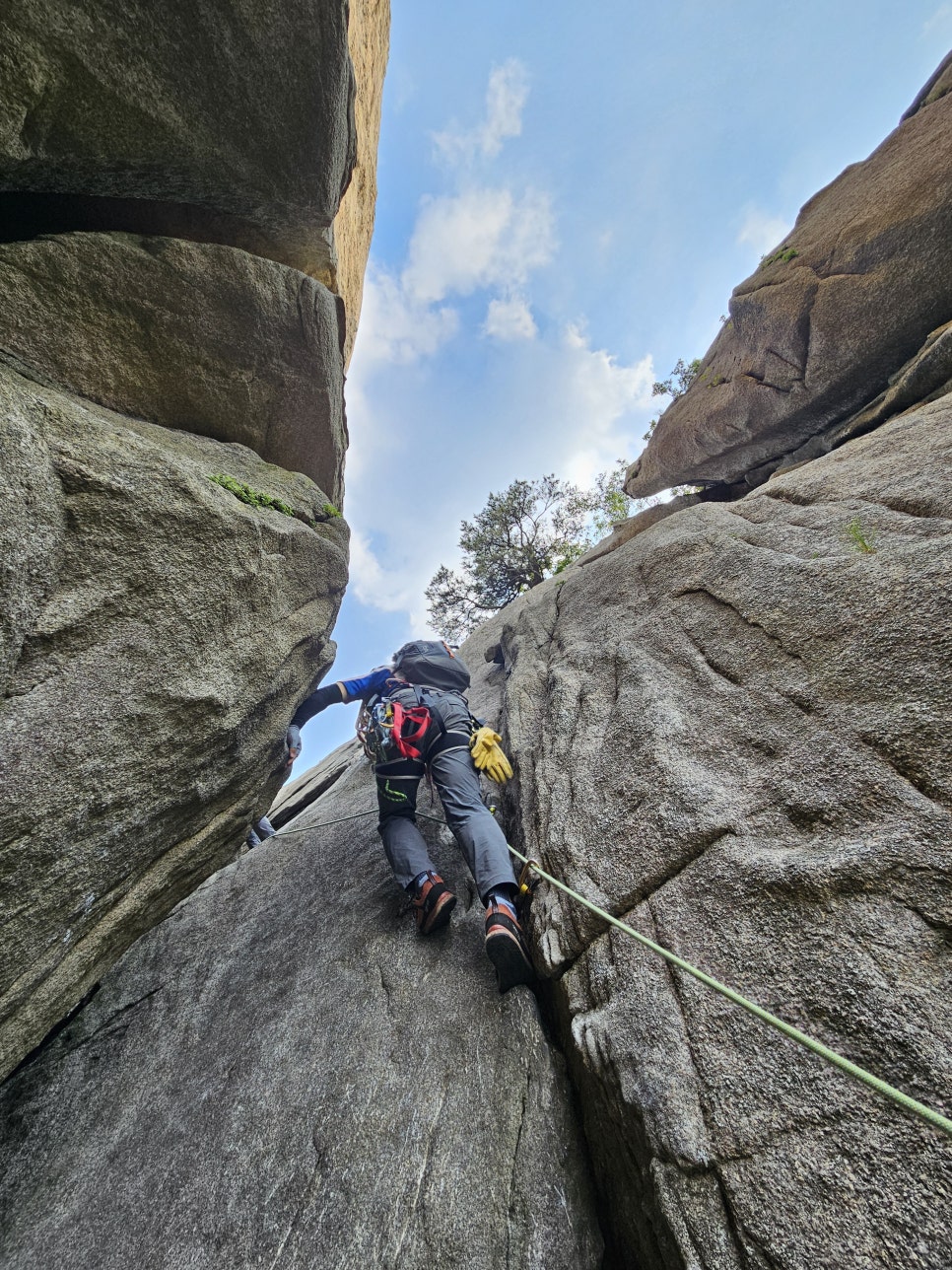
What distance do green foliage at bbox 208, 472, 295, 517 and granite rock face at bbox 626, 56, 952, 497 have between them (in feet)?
33.6

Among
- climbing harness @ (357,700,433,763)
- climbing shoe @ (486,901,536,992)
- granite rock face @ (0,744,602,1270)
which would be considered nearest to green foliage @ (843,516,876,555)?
climbing shoe @ (486,901,536,992)

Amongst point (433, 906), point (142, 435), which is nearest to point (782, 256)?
point (142, 435)

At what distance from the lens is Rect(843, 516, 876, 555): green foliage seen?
4.60 m

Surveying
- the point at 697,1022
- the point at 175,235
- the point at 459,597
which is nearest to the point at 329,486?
the point at 175,235

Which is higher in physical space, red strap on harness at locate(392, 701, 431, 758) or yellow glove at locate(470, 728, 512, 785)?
red strap on harness at locate(392, 701, 431, 758)

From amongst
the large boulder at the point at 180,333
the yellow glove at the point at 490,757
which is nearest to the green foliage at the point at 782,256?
the large boulder at the point at 180,333

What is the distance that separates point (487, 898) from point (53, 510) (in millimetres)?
4651

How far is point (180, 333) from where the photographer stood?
5695mm

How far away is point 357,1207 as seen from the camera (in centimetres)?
324

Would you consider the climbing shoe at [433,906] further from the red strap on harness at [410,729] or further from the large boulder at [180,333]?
the large boulder at [180,333]

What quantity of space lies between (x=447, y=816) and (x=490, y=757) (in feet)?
3.34

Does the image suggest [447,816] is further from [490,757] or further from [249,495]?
[249,495]

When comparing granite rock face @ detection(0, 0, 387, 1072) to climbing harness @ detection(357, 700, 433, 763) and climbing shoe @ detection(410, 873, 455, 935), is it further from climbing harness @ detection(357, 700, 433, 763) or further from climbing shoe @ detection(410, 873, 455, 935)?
climbing shoe @ detection(410, 873, 455, 935)

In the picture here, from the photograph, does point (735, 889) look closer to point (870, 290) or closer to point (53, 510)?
point (53, 510)
